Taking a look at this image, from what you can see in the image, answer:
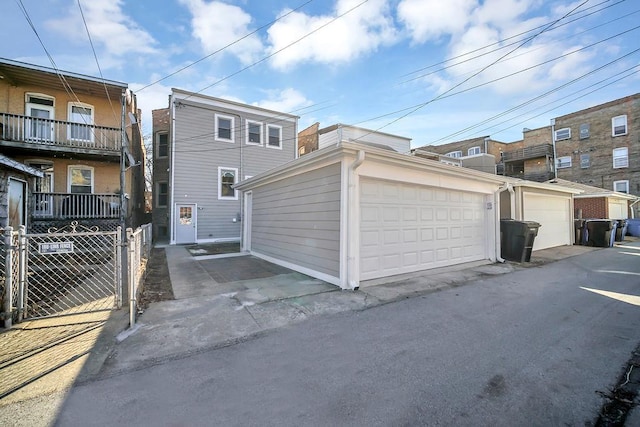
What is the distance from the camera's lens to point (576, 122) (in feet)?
74.8

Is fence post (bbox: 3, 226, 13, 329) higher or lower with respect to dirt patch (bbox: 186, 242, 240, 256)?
higher

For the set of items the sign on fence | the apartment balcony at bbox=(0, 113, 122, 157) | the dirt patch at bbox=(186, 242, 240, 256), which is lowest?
the dirt patch at bbox=(186, 242, 240, 256)

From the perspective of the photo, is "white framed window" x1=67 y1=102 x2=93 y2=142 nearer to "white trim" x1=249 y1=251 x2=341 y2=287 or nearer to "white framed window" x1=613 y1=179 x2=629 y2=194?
"white trim" x1=249 y1=251 x2=341 y2=287

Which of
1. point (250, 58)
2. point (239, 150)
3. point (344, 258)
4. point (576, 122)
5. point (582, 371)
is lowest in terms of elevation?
point (582, 371)

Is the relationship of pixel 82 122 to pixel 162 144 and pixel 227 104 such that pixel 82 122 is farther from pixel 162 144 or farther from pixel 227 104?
pixel 227 104

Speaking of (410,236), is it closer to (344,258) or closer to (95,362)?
(344,258)

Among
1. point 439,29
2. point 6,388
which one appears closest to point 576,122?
point 439,29

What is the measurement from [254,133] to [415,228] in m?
10.9

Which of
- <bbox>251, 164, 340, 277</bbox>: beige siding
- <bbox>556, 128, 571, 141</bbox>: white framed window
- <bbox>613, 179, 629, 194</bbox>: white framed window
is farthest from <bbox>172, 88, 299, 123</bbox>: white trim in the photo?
<bbox>613, 179, 629, 194</bbox>: white framed window

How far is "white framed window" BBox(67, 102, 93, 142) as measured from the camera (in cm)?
1075

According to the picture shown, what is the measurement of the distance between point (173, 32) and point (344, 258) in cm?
730

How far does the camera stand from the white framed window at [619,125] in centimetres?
2005

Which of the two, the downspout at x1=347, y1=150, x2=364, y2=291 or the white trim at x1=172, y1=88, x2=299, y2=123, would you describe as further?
the white trim at x1=172, y1=88, x2=299, y2=123

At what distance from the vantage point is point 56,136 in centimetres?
1048
